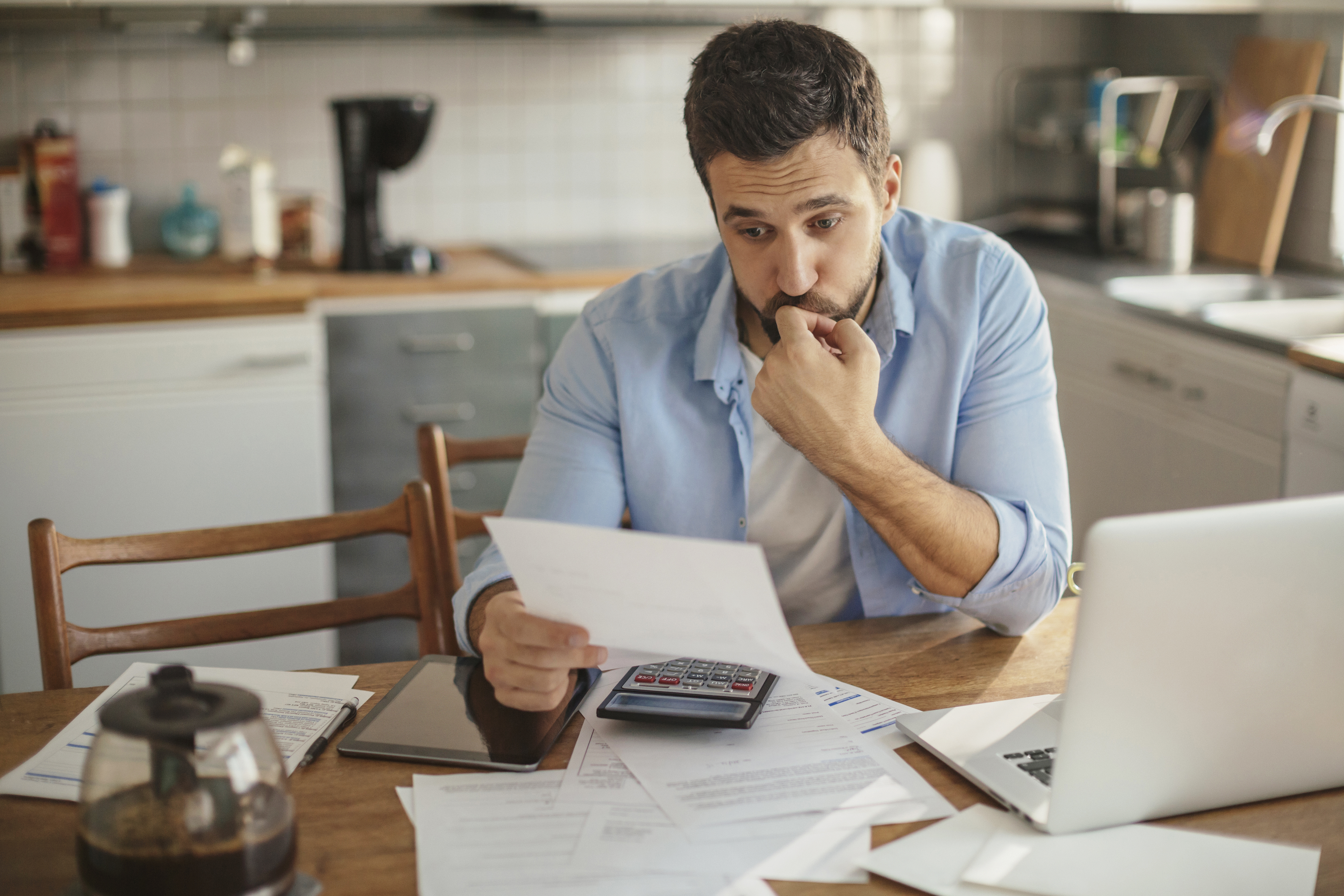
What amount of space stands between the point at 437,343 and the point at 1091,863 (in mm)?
2071

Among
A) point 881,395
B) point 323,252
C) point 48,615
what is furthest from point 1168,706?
point 323,252

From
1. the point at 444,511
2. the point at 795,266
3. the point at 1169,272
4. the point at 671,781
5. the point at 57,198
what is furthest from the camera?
the point at 1169,272

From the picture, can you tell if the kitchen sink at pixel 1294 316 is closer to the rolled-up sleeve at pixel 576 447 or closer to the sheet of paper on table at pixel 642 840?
the rolled-up sleeve at pixel 576 447

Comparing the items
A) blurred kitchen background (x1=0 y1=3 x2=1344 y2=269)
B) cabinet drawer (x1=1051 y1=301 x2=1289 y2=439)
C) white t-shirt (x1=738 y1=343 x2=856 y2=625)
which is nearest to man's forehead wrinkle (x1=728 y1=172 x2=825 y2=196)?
white t-shirt (x1=738 y1=343 x2=856 y2=625)

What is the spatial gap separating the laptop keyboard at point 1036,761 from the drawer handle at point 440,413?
1915mm

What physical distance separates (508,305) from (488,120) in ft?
2.48

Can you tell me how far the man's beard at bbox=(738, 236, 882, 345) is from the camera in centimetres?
133

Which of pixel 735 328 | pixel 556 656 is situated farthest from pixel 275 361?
pixel 556 656

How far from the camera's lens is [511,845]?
86cm

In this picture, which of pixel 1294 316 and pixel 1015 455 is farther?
pixel 1294 316

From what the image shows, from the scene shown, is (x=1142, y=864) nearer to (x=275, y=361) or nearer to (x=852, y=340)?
(x=852, y=340)

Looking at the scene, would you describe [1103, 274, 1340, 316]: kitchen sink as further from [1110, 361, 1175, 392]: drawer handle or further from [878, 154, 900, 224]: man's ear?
[878, 154, 900, 224]: man's ear

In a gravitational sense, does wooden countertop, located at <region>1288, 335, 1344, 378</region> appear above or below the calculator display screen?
above

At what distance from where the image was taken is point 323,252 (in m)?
3.00
